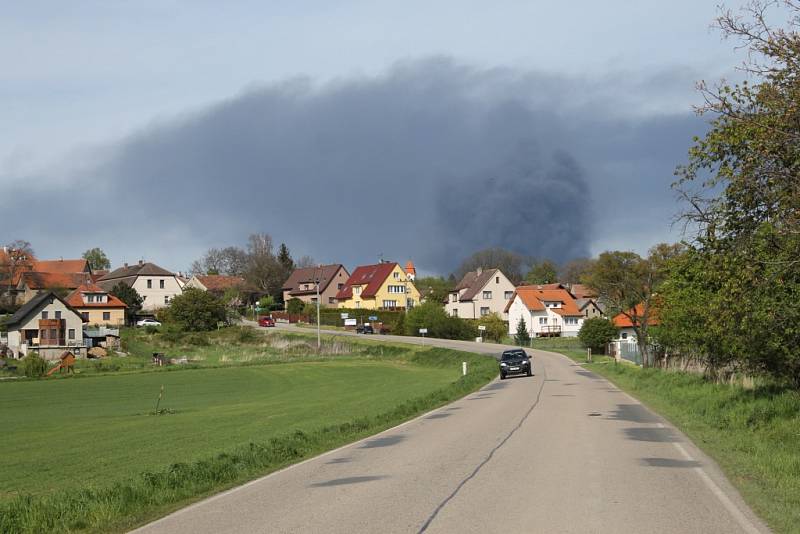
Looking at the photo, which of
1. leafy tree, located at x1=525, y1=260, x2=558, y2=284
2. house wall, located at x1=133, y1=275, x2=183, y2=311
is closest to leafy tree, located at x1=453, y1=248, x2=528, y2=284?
leafy tree, located at x1=525, y1=260, x2=558, y2=284

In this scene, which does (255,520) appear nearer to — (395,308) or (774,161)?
(774,161)

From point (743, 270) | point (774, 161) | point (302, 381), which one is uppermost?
point (774, 161)

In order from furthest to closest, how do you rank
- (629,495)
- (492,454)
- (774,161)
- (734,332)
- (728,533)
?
(734,332) → (492,454) → (774,161) → (629,495) → (728,533)

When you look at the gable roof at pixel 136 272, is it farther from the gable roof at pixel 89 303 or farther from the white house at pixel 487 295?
the white house at pixel 487 295

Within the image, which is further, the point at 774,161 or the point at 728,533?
the point at 774,161

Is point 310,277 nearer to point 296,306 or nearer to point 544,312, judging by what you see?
point 296,306

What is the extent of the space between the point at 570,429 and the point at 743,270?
255 inches

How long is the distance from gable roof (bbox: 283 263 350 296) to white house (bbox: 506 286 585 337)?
37897 mm

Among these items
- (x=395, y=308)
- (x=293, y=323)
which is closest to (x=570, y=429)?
(x=293, y=323)

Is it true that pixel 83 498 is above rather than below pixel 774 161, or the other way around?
below

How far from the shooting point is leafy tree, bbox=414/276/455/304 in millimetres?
150375

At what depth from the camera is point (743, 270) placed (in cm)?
1515

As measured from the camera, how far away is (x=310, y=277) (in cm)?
15125

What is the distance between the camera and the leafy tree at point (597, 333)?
79.8 m
